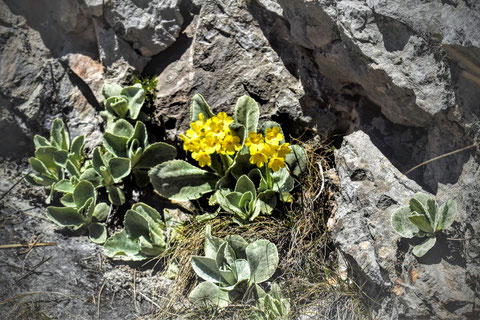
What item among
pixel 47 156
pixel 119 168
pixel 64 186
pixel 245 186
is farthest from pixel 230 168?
pixel 47 156

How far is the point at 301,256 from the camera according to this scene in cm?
348

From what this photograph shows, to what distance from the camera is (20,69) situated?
14.9 ft

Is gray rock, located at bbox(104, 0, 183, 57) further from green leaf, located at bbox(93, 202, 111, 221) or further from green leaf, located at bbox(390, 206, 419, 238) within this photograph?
green leaf, located at bbox(390, 206, 419, 238)

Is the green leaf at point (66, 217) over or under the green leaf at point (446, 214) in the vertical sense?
under

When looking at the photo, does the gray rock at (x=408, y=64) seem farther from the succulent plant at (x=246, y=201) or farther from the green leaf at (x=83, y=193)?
the green leaf at (x=83, y=193)

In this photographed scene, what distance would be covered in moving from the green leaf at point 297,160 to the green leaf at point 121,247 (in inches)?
50.8

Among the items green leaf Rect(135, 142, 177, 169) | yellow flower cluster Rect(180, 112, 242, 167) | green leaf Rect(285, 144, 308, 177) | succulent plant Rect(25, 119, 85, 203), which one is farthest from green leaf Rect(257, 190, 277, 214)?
succulent plant Rect(25, 119, 85, 203)

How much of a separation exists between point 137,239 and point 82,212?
55cm

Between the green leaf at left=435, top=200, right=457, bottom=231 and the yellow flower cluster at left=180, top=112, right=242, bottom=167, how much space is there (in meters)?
1.41

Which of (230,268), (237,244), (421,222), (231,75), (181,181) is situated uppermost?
(231,75)

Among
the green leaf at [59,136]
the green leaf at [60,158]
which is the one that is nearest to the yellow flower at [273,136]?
the green leaf at [60,158]

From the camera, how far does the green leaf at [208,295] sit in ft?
11.1

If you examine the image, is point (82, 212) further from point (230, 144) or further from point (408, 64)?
point (408, 64)

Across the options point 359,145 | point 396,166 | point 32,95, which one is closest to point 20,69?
point 32,95
